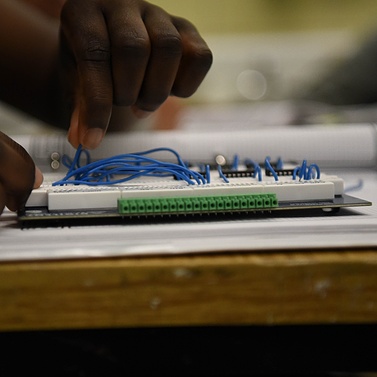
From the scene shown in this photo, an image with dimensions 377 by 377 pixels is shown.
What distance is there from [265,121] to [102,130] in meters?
0.57

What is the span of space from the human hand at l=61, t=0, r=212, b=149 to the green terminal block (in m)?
0.10

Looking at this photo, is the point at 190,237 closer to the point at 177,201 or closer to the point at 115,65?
the point at 177,201

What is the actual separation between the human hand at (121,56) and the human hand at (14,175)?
9cm

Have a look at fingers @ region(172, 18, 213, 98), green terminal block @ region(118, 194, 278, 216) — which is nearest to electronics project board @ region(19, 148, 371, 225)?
green terminal block @ region(118, 194, 278, 216)

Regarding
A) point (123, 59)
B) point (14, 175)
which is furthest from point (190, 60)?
point (14, 175)

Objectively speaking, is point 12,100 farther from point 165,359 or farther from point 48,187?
point 165,359

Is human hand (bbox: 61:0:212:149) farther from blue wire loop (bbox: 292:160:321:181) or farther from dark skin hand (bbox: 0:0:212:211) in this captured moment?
blue wire loop (bbox: 292:160:321:181)

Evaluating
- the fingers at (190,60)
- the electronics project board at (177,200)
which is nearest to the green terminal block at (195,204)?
the electronics project board at (177,200)

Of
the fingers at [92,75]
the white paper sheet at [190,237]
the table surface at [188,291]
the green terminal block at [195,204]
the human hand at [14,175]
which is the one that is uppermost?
the fingers at [92,75]

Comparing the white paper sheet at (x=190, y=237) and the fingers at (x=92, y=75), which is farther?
the fingers at (x=92, y=75)

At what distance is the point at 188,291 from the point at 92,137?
7.6 inches

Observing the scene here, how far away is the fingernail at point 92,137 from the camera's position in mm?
428

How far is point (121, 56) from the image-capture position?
417 millimetres

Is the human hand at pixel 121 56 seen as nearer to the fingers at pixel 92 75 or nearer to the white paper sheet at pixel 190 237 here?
the fingers at pixel 92 75
